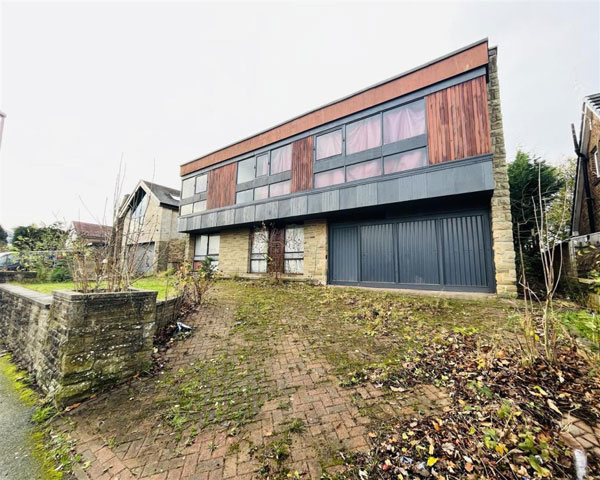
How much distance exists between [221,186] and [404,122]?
942 cm

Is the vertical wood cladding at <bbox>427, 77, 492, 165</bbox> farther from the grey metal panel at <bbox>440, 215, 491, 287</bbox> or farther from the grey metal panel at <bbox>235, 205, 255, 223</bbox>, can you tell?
the grey metal panel at <bbox>235, 205, 255, 223</bbox>

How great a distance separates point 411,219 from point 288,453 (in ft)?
25.4

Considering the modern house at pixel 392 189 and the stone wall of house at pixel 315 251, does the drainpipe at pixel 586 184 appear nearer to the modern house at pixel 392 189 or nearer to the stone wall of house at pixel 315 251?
the modern house at pixel 392 189

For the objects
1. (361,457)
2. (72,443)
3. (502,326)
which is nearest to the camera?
(361,457)

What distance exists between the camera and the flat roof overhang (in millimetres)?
6559

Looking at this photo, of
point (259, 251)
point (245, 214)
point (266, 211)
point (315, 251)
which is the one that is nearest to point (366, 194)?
point (315, 251)

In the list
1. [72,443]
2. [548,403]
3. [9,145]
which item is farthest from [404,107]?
[9,145]

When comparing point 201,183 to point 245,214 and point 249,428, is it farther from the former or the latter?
point 249,428

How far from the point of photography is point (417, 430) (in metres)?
1.98

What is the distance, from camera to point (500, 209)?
659cm

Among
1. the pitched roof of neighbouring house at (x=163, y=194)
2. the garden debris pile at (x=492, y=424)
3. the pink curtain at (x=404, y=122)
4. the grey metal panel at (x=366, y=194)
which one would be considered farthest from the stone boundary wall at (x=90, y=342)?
the pitched roof of neighbouring house at (x=163, y=194)

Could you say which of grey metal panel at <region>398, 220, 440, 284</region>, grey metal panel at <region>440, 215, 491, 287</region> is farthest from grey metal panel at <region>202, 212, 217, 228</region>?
grey metal panel at <region>440, 215, 491, 287</region>

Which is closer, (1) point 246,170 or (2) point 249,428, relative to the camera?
(2) point 249,428

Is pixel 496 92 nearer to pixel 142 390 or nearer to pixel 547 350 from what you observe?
pixel 547 350
